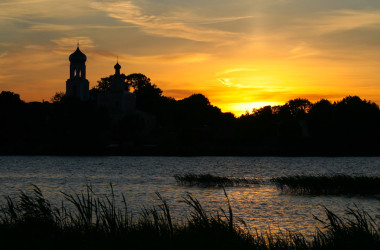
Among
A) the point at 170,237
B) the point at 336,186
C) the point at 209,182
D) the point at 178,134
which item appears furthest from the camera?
the point at 178,134

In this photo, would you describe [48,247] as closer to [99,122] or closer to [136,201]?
[136,201]

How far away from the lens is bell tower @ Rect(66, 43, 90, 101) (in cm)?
16112

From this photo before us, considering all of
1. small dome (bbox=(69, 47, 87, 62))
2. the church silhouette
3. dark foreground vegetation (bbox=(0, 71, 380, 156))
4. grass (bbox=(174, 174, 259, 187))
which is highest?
small dome (bbox=(69, 47, 87, 62))

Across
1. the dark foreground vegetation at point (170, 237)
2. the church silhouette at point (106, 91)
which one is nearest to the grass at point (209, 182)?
the dark foreground vegetation at point (170, 237)

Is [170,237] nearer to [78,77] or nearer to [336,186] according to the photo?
[336,186]

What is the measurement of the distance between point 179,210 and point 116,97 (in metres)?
129

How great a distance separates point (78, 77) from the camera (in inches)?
6412

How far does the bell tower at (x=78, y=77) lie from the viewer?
529ft

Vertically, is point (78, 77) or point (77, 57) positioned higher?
point (77, 57)

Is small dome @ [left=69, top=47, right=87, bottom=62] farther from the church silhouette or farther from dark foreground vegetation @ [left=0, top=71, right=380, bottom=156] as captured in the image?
dark foreground vegetation @ [left=0, top=71, right=380, bottom=156]

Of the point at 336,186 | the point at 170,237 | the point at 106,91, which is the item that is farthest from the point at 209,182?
the point at 106,91

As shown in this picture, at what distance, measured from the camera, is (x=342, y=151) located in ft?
388

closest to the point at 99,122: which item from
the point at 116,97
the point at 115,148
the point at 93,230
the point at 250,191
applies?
the point at 115,148

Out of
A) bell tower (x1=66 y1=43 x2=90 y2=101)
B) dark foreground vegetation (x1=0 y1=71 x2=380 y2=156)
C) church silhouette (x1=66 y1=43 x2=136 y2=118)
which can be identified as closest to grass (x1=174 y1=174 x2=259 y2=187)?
dark foreground vegetation (x1=0 y1=71 x2=380 y2=156)
